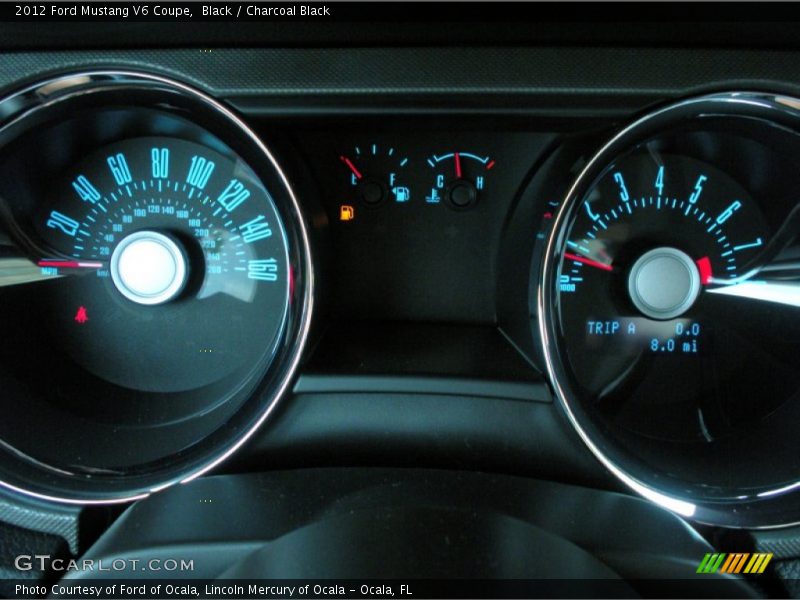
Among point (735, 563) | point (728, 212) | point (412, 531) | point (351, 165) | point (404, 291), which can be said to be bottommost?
point (735, 563)

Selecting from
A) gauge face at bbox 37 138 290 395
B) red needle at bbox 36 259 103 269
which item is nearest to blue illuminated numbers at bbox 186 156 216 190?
gauge face at bbox 37 138 290 395

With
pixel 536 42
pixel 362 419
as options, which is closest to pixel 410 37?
pixel 536 42

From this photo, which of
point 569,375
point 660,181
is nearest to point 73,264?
point 569,375

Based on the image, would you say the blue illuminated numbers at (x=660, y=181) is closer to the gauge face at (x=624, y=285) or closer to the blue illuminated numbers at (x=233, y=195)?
the gauge face at (x=624, y=285)

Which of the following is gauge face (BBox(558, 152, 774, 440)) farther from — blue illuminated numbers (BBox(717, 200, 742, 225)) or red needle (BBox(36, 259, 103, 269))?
red needle (BBox(36, 259, 103, 269))

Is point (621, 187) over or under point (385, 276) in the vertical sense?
over

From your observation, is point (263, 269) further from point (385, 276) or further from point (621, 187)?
point (621, 187)

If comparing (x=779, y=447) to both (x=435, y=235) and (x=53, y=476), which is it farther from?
(x=53, y=476)

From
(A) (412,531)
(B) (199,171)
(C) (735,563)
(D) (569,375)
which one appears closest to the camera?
(A) (412,531)
